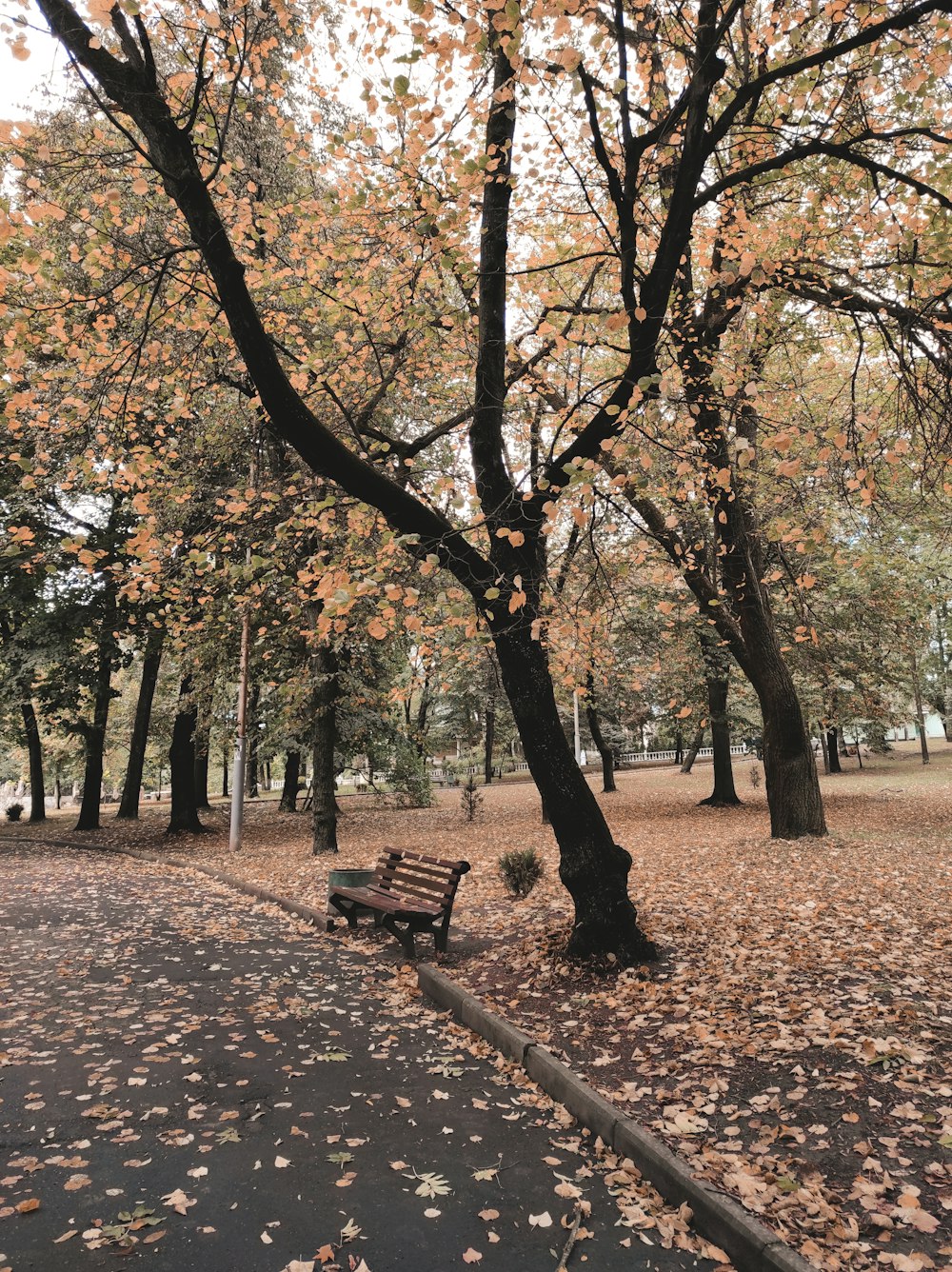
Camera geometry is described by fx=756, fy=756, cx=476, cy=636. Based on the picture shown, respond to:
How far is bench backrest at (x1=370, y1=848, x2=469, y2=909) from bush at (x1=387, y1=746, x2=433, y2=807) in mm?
14466

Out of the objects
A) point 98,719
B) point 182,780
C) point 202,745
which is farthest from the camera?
point 202,745

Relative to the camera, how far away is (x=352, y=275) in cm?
787

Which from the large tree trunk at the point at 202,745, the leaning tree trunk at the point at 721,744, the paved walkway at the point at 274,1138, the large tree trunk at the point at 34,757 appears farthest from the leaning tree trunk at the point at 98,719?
the leaning tree trunk at the point at 721,744

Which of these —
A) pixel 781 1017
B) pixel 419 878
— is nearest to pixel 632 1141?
pixel 781 1017

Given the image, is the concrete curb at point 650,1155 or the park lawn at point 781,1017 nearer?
the concrete curb at point 650,1155

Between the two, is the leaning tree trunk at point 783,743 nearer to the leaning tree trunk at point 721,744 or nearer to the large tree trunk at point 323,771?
the large tree trunk at point 323,771

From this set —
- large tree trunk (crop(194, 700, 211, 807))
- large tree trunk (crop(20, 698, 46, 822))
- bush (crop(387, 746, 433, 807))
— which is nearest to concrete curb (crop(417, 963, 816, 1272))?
large tree trunk (crop(194, 700, 211, 807))

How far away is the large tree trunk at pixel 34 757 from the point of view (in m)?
20.5

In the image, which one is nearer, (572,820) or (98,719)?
(572,820)

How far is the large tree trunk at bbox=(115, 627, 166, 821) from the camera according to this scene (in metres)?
18.2

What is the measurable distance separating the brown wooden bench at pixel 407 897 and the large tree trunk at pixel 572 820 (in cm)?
110

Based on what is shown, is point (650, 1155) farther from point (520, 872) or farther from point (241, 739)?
point (241, 739)

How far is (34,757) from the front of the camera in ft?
77.9

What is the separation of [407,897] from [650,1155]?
444 centimetres
